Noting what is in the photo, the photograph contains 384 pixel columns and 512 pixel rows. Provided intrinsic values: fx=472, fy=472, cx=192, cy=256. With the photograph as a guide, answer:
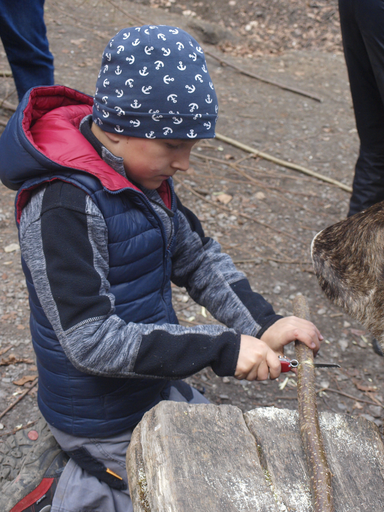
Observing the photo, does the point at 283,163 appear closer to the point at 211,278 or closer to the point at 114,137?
the point at 211,278

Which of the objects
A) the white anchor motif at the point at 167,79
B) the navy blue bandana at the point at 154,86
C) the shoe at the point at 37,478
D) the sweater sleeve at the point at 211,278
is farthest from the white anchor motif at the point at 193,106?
the shoe at the point at 37,478

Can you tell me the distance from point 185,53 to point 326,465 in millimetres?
1493

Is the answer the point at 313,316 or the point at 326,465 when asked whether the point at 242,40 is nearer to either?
the point at 313,316

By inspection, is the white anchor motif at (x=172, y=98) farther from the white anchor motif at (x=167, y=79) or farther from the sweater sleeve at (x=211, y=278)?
the sweater sleeve at (x=211, y=278)

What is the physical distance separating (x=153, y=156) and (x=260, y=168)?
4123 millimetres

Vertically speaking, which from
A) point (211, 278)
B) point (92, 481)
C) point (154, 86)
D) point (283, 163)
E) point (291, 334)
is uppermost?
point (154, 86)

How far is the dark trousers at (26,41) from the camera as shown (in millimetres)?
4031

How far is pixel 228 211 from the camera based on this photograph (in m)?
4.98

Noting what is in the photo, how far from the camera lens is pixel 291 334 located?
186 centimetres

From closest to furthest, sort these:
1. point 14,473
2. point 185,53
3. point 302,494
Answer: point 302,494
point 185,53
point 14,473

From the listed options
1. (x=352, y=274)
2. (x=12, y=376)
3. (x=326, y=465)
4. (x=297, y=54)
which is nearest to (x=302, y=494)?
(x=326, y=465)

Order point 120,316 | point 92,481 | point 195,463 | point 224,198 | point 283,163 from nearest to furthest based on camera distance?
1. point 195,463
2. point 120,316
3. point 92,481
4. point 224,198
5. point 283,163

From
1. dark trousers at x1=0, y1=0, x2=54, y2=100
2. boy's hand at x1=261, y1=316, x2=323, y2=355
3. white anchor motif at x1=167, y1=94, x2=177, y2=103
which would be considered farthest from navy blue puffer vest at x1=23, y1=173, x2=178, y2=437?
dark trousers at x1=0, y1=0, x2=54, y2=100

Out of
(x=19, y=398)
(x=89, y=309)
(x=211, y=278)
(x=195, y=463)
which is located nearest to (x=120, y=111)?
(x=89, y=309)
